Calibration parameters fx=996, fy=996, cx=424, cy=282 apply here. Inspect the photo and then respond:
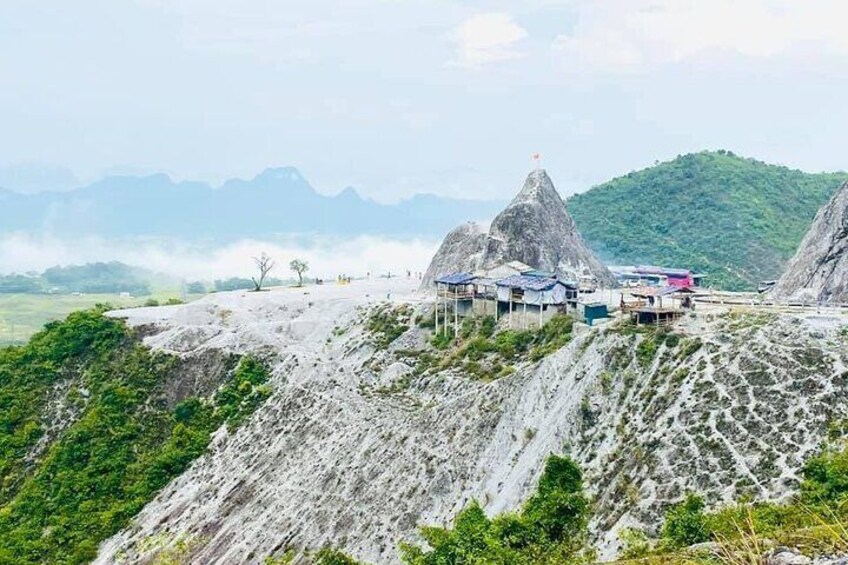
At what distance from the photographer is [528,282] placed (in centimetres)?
4928

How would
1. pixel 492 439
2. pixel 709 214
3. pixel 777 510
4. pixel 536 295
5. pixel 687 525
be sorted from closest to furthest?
pixel 777 510, pixel 687 525, pixel 492 439, pixel 536 295, pixel 709 214

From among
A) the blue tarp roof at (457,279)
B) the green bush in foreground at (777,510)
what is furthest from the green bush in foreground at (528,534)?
the blue tarp roof at (457,279)

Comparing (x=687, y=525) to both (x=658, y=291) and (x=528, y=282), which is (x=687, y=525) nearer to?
(x=658, y=291)

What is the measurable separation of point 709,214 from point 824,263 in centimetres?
4426

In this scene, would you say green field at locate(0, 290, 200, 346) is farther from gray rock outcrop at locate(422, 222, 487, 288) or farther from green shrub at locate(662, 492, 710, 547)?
green shrub at locate(662, 492, 710, 547)

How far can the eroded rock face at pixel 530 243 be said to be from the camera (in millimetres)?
60656

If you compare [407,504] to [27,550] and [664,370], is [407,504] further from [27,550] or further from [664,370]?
[27,550]

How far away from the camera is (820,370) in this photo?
114 feet

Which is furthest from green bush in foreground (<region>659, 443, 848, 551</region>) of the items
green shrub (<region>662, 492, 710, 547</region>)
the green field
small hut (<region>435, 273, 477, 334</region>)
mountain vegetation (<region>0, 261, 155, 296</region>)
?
mountain vegetation (<region>0, 261, 155, 296</region>)

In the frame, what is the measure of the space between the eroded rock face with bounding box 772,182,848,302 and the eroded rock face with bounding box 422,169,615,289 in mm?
13614

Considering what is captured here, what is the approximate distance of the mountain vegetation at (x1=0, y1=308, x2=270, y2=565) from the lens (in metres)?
47.0

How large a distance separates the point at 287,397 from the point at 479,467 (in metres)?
14.3

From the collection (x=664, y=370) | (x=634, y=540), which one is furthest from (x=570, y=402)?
(x=634, y=540)

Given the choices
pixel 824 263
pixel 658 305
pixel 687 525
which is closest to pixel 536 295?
pixel 658 305
